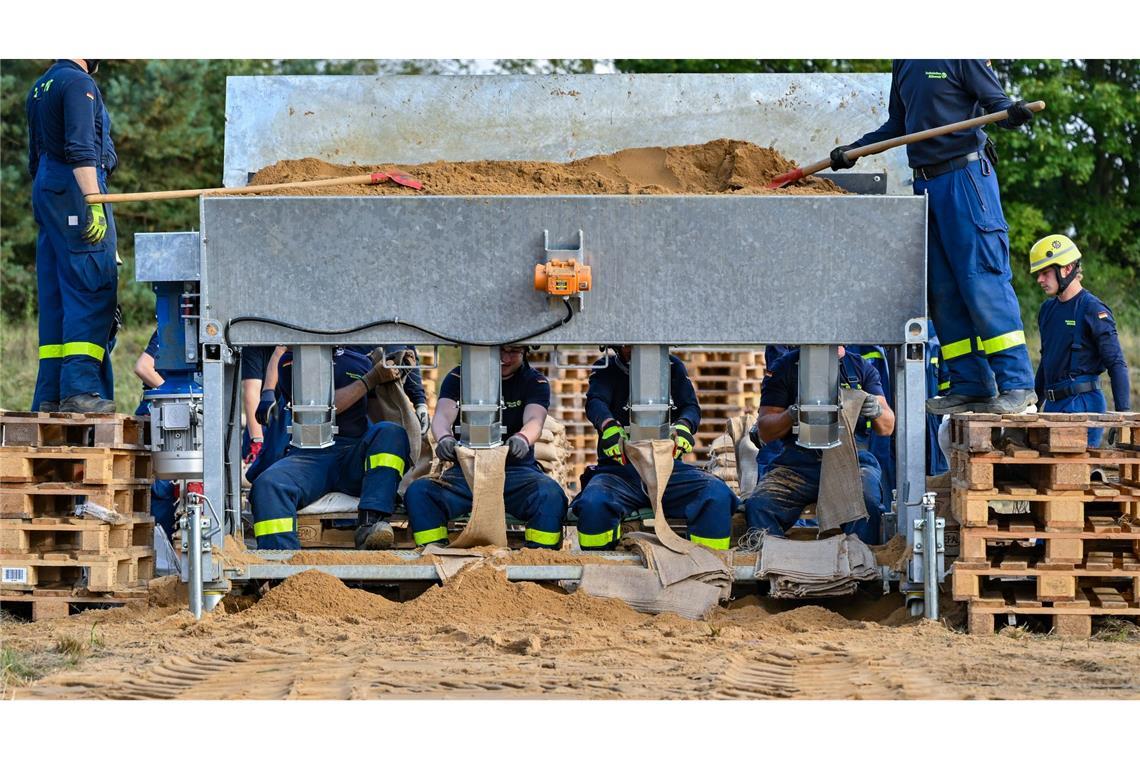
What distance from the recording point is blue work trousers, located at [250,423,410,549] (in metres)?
7.05

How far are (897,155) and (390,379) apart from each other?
10.2ft

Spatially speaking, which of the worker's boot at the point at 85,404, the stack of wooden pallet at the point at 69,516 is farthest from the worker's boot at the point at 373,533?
the worker's boot at the point at 85,404

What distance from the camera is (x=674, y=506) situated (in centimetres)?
711

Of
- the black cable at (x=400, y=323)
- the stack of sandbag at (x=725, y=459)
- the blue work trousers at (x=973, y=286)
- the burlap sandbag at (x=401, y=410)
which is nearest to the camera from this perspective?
the black cable at (x=400, y=323)

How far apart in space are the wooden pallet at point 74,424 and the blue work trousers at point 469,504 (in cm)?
139

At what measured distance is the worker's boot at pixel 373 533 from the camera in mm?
7043

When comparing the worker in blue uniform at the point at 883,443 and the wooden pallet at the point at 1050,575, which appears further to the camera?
the worker in blue uniform at the point at 883,443

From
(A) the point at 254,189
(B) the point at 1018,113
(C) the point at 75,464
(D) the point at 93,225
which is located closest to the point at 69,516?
(C) the point at 75,464

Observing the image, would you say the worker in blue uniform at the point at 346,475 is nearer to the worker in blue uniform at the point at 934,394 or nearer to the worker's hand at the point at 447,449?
the worker's hand at the point at 447,449

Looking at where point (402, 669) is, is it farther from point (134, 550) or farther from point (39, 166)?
point (39, 166)

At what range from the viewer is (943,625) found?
631 centimetres

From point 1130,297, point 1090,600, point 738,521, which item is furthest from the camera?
point 1130,297

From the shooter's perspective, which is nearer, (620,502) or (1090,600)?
(1090,600)

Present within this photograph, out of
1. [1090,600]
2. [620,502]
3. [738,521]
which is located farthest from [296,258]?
[1090,600]
